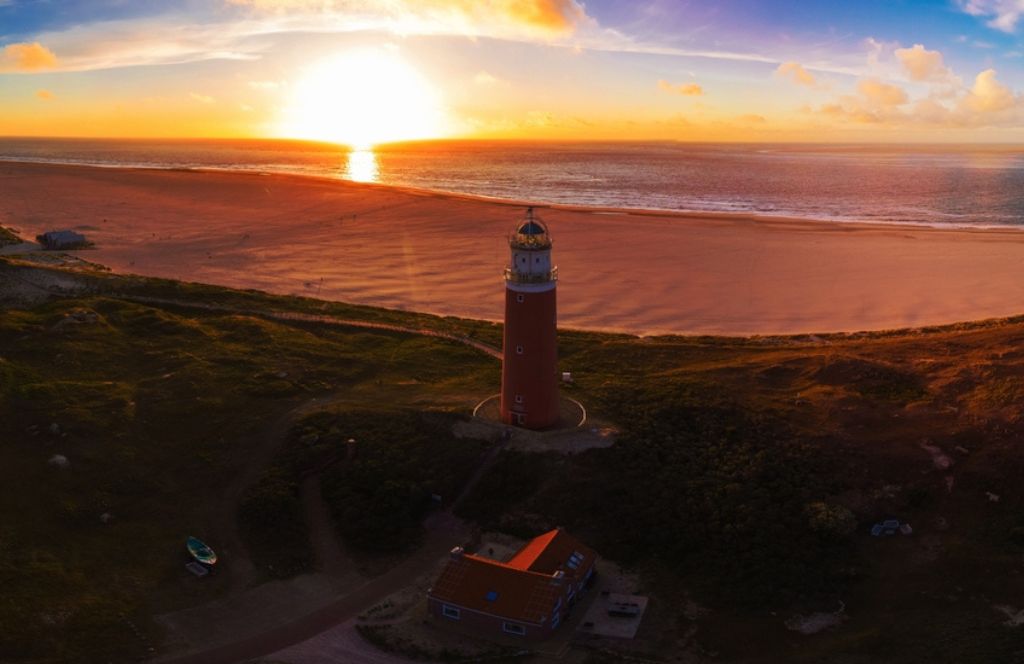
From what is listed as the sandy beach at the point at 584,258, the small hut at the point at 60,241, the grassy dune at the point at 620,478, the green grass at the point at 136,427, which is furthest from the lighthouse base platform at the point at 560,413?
the small hut at the point at 60,241

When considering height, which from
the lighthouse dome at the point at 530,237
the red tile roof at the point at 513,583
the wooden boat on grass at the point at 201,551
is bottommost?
the wooden boat on grass at the point at 201,551

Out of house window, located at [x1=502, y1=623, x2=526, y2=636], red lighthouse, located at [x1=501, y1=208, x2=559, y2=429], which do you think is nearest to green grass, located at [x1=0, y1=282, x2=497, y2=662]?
red lighthouse, located at [x1=501, y1=208, x2=559, y2=429]

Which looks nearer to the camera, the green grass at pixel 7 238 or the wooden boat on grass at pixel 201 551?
the wooden boat on grass at pixel 201 551

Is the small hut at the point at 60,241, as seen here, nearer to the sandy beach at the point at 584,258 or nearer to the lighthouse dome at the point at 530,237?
the sandy beach at the point at 584,258

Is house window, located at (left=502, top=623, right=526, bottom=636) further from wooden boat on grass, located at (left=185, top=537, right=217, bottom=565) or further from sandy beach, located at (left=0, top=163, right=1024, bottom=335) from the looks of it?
sandy beach, located at (left=0, top=163, right=1024, bottom=335)

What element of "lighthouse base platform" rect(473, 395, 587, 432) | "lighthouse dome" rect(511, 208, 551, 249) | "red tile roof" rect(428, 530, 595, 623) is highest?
"lighthouse dome" rect(511, 208, 551, 249)

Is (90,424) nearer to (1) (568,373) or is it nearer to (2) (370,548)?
(2) (370,548)

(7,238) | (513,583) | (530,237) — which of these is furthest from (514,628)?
(7,238)
